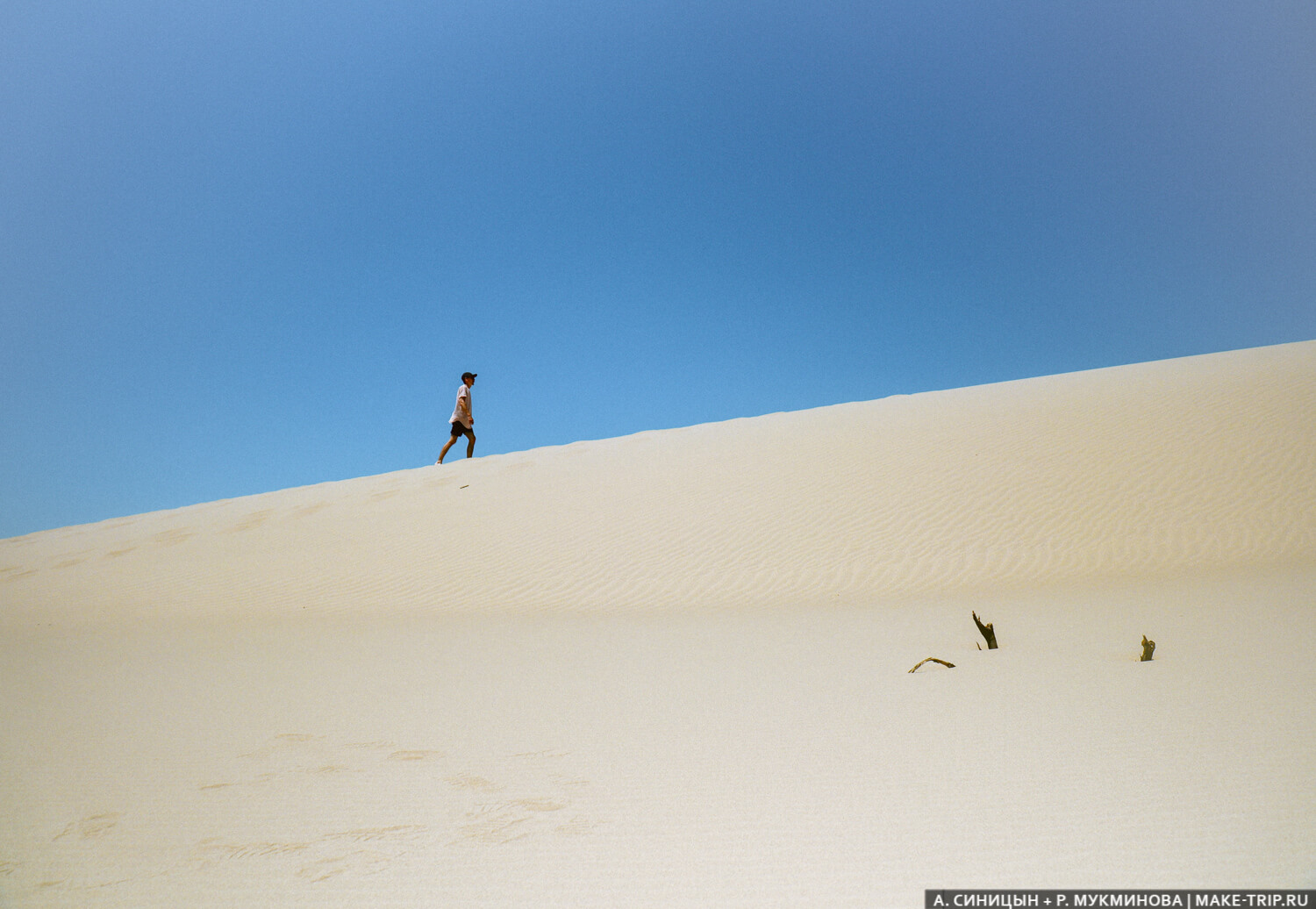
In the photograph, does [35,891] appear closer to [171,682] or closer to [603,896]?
[603,896]

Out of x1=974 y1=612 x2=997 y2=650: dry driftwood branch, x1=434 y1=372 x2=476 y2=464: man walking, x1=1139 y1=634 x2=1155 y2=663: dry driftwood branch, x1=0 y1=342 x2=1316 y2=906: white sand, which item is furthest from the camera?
x1=434 y1=372 x2=476 y2=464: man walking

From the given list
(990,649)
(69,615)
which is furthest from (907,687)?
(69,615)

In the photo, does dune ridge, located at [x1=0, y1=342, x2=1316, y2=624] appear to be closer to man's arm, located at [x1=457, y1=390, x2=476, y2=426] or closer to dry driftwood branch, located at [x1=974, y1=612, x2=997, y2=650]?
man's arm, located at [x1=457, y1=390, x2=476, y2=426]

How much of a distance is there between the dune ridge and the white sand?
0.24 ft

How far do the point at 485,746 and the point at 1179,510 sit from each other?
28.8 feet

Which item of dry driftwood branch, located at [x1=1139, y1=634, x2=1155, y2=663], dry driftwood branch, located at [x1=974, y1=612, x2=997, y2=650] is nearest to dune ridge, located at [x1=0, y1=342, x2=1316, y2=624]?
dry driftwood branch, located at [x1=974, y1=612, x2=997, y2=650]

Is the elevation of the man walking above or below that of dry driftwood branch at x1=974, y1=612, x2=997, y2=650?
above

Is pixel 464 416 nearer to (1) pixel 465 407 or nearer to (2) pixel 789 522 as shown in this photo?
(1) pixel 465 407

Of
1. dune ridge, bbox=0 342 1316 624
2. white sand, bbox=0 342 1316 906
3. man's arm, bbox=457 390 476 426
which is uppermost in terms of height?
man's arm, bbox=457 390 476 426

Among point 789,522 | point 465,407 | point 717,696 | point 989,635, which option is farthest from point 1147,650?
point 465,407

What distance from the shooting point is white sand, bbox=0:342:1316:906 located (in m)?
2.00

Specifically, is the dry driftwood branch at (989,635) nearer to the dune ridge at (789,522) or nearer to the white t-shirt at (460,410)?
the dune ridge at (789,522)

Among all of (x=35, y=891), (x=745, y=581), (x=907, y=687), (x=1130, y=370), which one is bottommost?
(x=35, y=891)

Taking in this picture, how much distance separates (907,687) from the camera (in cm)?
370
